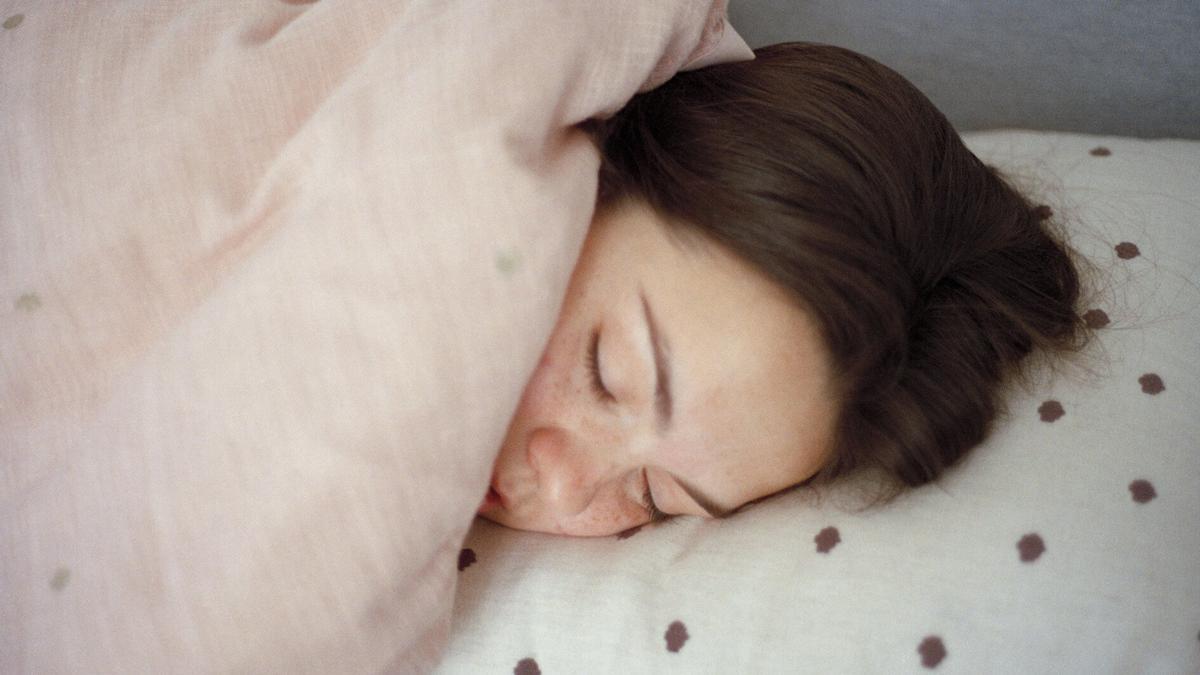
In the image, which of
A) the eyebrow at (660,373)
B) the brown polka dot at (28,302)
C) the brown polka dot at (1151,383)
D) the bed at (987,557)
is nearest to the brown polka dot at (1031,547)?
the bed at (987,557)

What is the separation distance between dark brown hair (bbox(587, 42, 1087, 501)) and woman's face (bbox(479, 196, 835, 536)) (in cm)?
3

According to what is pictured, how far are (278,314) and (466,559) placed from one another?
35 cm

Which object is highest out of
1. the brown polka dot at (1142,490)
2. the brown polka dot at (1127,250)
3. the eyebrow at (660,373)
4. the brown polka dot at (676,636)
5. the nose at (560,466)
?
the eyebrow at (660,373)

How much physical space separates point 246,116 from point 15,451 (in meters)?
0.35

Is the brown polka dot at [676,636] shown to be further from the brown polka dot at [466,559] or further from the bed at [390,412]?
the brown polka dot at [466,559]

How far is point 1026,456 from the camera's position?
844mm

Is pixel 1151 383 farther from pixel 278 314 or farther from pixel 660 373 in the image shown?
pixel 278 314

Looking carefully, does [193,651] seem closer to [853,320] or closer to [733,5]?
[853,320]

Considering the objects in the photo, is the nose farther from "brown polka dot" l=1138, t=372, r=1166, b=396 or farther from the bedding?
"brown polka dot" l=1138, t=372, r=1166, b=396

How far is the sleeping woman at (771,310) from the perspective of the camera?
2.69 feet

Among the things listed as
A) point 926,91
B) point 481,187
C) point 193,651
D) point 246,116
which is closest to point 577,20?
point 481,187

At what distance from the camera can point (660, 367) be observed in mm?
812

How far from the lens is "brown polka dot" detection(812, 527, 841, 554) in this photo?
0.83 metres

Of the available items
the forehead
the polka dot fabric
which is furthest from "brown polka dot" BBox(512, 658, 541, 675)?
the forehead
